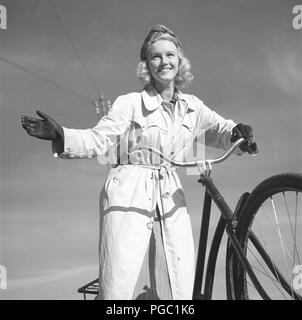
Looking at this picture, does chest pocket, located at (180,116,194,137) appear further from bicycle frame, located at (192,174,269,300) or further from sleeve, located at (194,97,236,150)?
bicycle frame, located at (192,174,269,300)

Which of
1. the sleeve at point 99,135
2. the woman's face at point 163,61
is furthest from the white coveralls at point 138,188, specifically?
the woman's face at point 163,61

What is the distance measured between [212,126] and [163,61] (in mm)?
474

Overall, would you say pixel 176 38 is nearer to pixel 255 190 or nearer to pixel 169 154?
pixel 169 154

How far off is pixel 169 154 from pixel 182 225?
38 cm

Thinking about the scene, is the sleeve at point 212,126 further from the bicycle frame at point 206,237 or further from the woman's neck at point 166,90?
the bicycle frame at point 206,237

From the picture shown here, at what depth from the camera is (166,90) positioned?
2820 millimetres

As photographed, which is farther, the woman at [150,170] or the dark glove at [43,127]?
the woman at [150,170]

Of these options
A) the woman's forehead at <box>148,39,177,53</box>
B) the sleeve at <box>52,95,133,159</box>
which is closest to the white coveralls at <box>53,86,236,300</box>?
the sleeve at <box>52,95,133,159</box>

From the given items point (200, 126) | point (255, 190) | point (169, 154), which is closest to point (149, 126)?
point (169, 154)

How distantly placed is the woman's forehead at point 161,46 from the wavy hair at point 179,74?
80mm

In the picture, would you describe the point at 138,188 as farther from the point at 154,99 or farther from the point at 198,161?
the point at 154,99

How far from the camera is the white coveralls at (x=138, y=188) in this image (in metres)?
2.45

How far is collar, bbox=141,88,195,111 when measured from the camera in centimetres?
272
